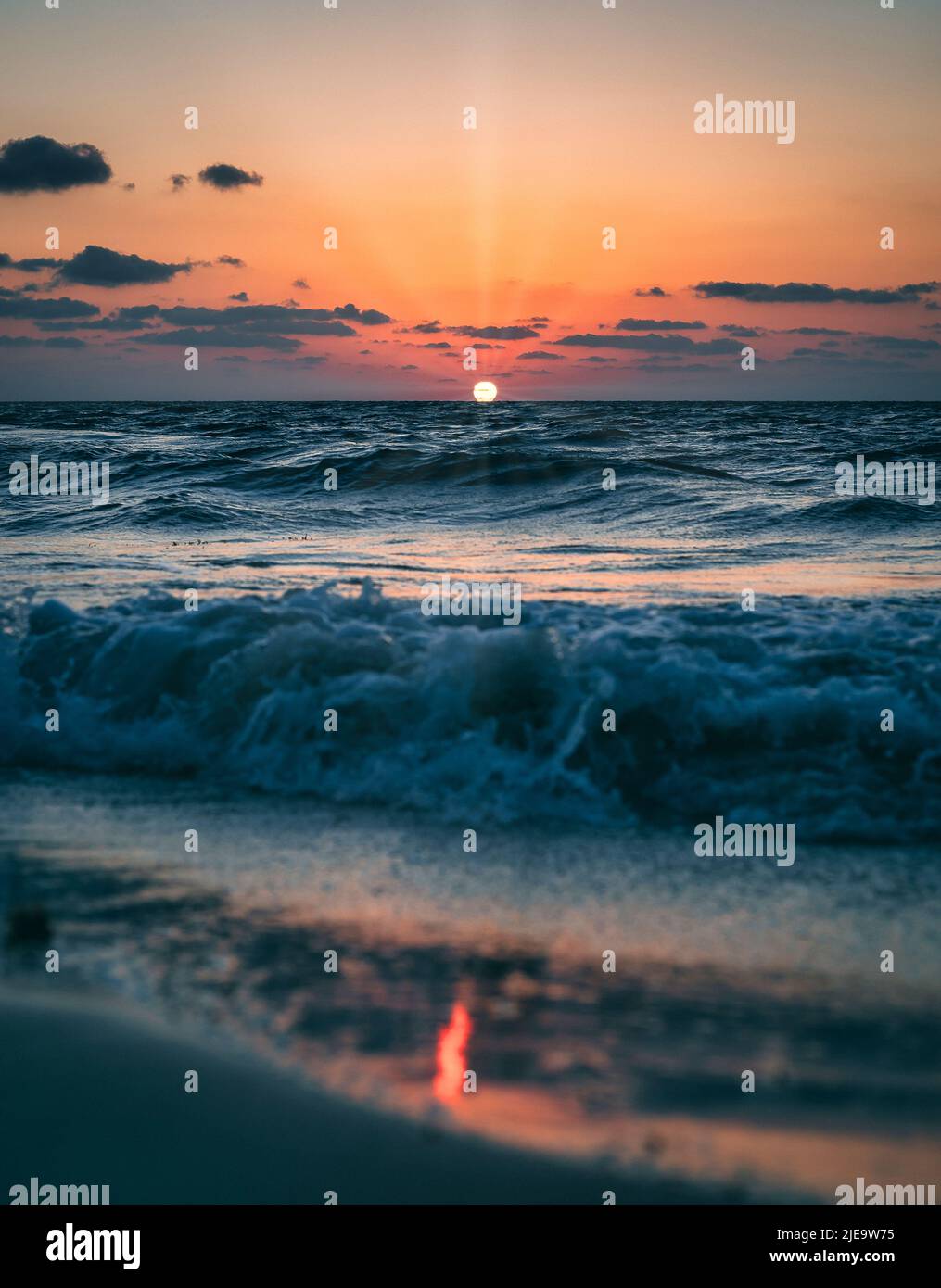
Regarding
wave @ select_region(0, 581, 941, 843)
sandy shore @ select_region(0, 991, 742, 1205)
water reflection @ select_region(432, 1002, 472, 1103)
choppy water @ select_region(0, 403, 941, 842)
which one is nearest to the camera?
sandy shore @ select_region(0, 991, 742, 1205)

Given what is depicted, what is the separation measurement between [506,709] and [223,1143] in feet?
10.6

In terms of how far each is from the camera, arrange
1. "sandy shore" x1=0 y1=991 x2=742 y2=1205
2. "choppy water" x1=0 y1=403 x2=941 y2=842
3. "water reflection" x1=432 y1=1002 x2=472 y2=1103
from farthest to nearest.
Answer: "choppy water" x1=0 y1=403 x2=941 y2=842, "water reflection" x1=432 y1=1002 x2=472 y2=1103, "sandy shore" x1=0 y1=991 x2=742 y2=1205

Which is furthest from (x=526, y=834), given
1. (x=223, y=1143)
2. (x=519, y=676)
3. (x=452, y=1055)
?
(x=223, y=1143)

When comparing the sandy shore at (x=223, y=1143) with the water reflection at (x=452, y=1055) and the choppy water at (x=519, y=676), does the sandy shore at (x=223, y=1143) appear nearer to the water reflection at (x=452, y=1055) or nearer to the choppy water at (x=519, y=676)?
the water reflection at (x=452, y=1055)

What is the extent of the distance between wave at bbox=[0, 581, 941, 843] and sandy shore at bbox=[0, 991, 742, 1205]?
6.98 feet

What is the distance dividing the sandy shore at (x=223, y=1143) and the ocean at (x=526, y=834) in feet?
0.32

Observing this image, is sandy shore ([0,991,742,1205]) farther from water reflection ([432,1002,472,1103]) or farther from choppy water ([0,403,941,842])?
choppy water ([0,403,941,842])

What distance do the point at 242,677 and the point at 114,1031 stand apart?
128 inches

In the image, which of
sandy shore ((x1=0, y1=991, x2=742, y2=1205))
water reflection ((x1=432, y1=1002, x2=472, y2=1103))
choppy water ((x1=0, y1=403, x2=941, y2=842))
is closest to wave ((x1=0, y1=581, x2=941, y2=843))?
choppy water ((x1=0, y1=403, x2=941, y2=842))

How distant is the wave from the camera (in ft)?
16.9

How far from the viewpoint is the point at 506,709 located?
5742 millimetres

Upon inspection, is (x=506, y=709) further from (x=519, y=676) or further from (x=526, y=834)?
(x=526, y=834)

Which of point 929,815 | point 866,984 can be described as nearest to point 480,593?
point 929,815
